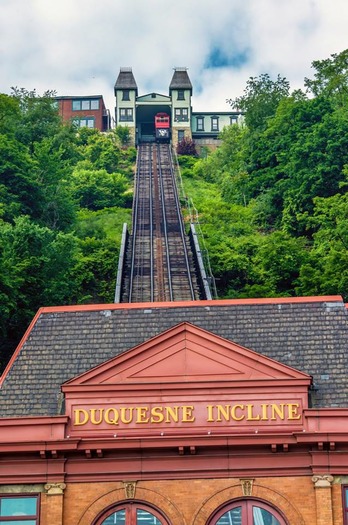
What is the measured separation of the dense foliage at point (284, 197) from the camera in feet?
200

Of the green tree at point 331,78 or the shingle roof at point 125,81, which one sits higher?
the shingle roof at point 125,81

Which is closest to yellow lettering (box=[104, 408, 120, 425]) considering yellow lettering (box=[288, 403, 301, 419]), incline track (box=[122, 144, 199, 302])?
yellow lettering (box=[288, 403, 301, 419])

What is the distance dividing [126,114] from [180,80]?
32.8 ft

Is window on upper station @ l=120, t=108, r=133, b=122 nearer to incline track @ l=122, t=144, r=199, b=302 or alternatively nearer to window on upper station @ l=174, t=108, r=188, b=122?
window on upper station @ l=174, t=108, r=188, b=122

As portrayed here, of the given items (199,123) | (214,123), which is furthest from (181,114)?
(214,123)

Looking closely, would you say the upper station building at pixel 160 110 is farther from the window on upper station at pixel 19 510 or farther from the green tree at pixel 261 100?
the window on upper station at pixel 19 510

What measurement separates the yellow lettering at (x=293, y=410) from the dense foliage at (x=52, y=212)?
17.5 m

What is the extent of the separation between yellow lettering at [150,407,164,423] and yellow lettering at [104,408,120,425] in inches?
37.9

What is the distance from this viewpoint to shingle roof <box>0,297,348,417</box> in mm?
31172

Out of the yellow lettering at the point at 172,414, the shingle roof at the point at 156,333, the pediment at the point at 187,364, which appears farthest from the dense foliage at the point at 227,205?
the yellow lettering at the point at 172,414

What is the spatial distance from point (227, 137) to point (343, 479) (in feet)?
277

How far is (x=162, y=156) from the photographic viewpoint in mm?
132875

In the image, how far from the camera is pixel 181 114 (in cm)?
14750

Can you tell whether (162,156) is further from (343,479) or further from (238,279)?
(343,479)
